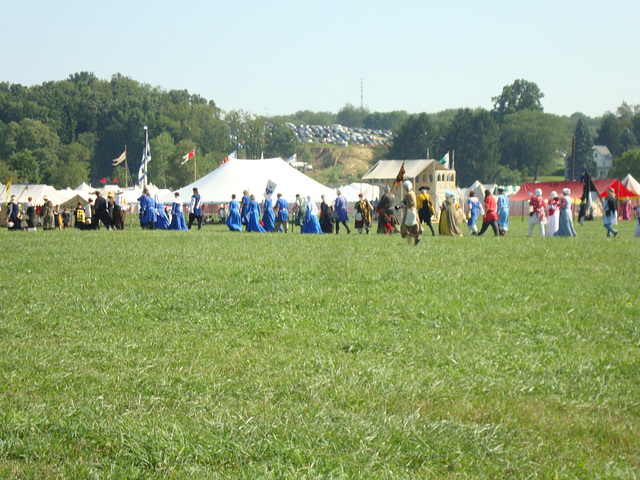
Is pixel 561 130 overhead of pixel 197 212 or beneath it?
overhead

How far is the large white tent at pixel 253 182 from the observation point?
3684cm

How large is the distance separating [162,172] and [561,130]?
247ft

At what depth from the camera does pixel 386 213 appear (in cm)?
2266

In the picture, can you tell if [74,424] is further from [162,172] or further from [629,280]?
[162,172]

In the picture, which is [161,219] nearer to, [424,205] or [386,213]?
[386,213]

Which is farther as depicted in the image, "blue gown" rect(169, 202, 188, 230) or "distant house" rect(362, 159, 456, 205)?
"distant house" rect(362, 159, 456, 205)


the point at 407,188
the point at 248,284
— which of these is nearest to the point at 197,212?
the point at 407,188

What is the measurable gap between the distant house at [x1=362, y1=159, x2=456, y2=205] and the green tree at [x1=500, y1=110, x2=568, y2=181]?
78.3 m

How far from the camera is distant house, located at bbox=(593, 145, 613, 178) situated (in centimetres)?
13238

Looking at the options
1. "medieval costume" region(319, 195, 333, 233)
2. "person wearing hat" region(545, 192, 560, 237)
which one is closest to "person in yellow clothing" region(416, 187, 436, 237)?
"person wearing hat" region(545, 192, 560, 237)

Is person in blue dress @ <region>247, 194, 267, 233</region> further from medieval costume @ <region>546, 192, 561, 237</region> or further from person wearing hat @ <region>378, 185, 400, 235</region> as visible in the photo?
medieval costume @ <region>546, 192, 561, 237</region>

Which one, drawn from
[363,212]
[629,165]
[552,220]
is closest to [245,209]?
[363,212]

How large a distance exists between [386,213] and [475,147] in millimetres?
85456

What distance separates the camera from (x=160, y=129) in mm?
130750
